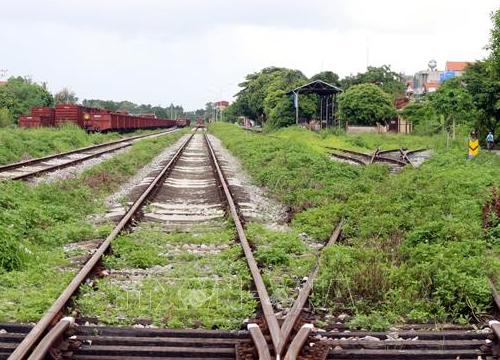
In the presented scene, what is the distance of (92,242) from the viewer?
9.02 m

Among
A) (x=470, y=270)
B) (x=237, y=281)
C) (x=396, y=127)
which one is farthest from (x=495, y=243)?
(x=396, y=127)

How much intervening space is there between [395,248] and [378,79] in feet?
226

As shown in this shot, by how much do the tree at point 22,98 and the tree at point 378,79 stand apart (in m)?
36.3

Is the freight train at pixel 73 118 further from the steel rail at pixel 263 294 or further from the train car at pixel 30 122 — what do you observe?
the steel rail at pixel 263 294

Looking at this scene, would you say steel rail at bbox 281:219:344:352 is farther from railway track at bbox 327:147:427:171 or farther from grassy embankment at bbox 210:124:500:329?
railway track at bbox 327:147:427:171

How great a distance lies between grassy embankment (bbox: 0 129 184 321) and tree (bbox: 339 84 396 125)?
3904cm

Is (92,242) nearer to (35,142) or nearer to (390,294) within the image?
(390,294)

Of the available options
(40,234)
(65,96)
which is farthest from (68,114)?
(65,96)

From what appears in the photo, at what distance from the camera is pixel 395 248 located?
27.5ft

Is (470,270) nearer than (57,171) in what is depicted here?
Yes

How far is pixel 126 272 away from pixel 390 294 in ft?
9.57

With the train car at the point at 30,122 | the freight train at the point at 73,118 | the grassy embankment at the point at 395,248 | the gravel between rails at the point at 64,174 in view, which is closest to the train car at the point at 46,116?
the freight train at the point at 73,118

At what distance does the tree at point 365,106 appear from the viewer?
5309cm

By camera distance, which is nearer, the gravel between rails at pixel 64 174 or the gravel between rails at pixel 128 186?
the gravel between rails at pixel 128 186
